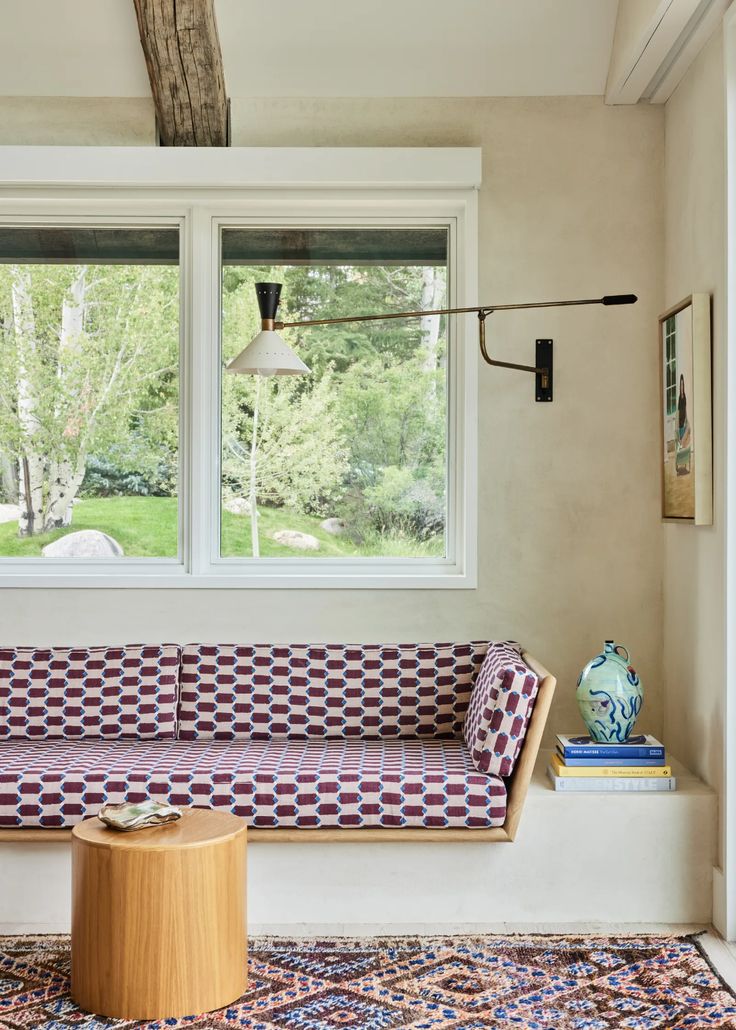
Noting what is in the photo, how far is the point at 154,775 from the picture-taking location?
298 cm

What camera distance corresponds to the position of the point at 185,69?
3514mm

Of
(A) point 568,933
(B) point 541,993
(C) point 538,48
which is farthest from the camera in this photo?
(C) point 538,48

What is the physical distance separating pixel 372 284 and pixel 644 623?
63.7 inches

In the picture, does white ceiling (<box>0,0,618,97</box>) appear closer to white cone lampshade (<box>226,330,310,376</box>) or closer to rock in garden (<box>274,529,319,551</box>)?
white cone lampshade (<box>226,330,310,376</box>)

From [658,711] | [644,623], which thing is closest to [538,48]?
[644,623]

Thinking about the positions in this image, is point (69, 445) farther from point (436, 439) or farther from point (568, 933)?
point (568, 933)

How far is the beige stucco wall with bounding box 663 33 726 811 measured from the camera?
10.0 feet

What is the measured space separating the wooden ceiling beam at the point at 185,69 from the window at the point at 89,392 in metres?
0.38

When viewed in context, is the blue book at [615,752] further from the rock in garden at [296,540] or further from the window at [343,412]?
the rock in garden at [296,540]

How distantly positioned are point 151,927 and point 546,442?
218cm

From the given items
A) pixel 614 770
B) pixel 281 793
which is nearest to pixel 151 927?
pixel 281 793

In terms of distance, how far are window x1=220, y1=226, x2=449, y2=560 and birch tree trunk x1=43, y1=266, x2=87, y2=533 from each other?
54cm

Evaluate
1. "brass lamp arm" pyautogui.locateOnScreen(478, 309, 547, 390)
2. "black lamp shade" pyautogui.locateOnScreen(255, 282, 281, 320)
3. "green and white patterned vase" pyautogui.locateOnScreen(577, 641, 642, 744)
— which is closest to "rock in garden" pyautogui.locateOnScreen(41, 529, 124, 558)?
"black lamp shade" pyautogui.locateOnScreen(255, 282, 281, 320)

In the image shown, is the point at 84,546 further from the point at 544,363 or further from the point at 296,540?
the point at 544,363
